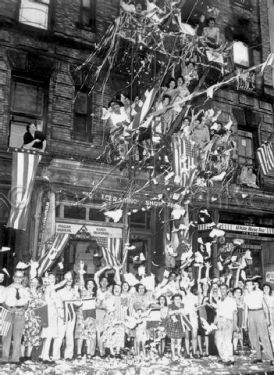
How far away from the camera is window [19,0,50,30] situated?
12438 millimetres

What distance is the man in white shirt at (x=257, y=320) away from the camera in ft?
31.5

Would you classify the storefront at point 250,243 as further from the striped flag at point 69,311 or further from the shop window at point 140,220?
the striped flag at point 69,311

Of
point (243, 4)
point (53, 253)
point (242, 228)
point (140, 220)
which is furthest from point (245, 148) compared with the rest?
point (53, 253)

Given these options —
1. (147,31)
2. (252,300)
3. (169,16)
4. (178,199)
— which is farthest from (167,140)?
(252,300)

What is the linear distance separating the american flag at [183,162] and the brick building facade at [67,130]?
1.09 meters

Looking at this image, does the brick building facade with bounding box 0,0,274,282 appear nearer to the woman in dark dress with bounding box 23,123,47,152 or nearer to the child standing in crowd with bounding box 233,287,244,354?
the woman in dark dress with bounding box 23,123,47,152

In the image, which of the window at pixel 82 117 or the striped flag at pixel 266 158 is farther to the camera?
the striped flag at pixel 266 158

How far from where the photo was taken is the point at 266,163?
14375mm

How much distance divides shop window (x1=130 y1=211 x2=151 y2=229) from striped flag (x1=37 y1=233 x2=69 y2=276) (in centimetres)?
266

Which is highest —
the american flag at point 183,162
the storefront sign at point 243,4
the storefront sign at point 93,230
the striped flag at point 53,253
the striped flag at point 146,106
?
the storefront sign at point 243,4

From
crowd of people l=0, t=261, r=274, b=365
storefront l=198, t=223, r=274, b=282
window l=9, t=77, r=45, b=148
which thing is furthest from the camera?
storefront l=198, t=223, r=274, b=282

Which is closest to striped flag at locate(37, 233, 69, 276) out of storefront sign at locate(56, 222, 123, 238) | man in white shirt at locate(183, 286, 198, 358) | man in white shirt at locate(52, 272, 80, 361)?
storefront sign at locate(56, 222, 123, 238)

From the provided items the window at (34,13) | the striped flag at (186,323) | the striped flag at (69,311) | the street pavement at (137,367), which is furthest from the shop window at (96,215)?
the window at (34,13)

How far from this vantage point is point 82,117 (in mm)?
13070
